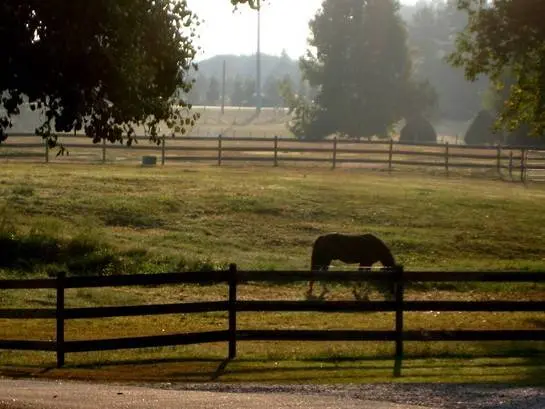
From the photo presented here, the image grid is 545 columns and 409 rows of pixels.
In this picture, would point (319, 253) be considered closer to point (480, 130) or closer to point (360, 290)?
point (360, 290)

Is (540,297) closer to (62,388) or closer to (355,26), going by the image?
(62,388)

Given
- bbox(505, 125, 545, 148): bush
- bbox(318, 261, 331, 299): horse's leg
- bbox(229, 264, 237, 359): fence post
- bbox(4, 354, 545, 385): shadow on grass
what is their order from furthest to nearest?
bbox(505, 125, 545, 148): bush, bbox(318, 261, 331, 299): horse's leg, bbox(229, 264, 237, 359): fence post, bbox(4, 354, 545, 385): shadow on grass

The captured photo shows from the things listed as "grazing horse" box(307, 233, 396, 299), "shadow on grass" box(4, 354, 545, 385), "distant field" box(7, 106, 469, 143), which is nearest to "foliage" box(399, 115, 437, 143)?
"distant field" box(7, 106, 469, 143)

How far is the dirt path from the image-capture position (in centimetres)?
1404

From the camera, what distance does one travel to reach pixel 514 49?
31.1m

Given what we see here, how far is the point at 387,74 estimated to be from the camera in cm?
10494

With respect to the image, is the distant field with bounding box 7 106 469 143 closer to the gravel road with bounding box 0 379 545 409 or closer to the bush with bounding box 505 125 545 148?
the bush with bounding box 505 125 545 148

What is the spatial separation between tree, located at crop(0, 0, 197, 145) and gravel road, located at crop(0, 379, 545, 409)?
3.43m

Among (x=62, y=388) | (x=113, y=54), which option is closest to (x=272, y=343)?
(x=62, y=388)

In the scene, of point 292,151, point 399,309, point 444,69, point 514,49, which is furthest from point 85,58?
point 444,69

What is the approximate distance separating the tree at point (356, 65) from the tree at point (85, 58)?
282 ft

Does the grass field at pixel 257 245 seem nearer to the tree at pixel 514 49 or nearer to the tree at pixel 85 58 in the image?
the tree at pixel 85 58

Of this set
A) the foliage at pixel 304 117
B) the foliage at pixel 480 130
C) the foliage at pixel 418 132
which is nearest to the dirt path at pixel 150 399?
the foliage at pixel 304 117

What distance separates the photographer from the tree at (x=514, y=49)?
3019 centimetres
